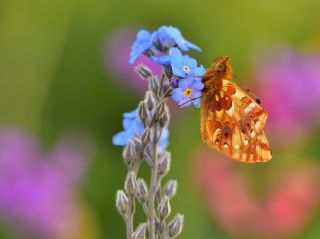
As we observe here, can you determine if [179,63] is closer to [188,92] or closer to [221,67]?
[188,92]

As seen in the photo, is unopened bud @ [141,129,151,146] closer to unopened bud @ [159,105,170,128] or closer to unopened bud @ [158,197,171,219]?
unopened bud @ [159,105,170,128]

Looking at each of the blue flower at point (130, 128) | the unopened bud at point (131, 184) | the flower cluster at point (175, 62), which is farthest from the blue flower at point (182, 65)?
the unopened bud at point (131, 184)

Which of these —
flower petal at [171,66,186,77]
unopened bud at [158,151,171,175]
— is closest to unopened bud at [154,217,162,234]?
unopened bud at [158,151,171,175]

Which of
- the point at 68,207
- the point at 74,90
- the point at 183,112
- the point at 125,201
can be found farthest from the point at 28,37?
the point at 125,201

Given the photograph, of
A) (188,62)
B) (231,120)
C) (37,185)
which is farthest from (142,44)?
(37,185)

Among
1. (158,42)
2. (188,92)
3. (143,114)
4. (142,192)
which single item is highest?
(158,42)

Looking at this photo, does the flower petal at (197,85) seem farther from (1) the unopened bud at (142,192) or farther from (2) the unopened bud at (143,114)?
(1) the unopened bud at (142,192)
